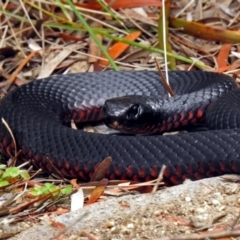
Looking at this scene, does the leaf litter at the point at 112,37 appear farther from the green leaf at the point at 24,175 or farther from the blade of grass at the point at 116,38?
the green leaf at the point at 24,175

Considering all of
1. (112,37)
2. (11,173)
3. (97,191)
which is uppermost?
(112,37)

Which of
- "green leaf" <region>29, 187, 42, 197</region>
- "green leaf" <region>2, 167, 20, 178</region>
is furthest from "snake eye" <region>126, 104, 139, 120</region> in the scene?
"green leaf" <region>29, 187, 42, 197</region>

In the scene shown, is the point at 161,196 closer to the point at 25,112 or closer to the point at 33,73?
the point at 25,112

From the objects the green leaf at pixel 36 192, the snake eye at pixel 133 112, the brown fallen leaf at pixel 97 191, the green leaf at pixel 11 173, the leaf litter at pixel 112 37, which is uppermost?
the leaf litter at pixel 112 37

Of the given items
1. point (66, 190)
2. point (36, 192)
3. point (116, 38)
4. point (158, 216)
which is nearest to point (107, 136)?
point (66, 190)

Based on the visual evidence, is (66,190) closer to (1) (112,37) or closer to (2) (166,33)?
(1) (112,37)

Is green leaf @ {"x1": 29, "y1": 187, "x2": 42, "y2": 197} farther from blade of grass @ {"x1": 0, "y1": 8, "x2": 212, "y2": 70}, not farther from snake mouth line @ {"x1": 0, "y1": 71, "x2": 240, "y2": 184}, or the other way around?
blade of grass @ {"x1": 0, "y1": 8, "x2": 212, "y2": 70}

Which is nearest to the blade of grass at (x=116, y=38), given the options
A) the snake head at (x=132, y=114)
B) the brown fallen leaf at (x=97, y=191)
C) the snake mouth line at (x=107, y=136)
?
the snake mouth line at (x=107, y=136)

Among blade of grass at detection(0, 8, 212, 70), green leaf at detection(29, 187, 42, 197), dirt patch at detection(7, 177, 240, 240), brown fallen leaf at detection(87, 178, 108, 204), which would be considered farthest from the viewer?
blade of grass at detection(0, 8, 212, 70)

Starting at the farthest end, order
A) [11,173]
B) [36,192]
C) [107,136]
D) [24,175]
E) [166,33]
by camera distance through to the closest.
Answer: [166,33] → [107,136] → [24,175] → [11,173] → [36,192]
